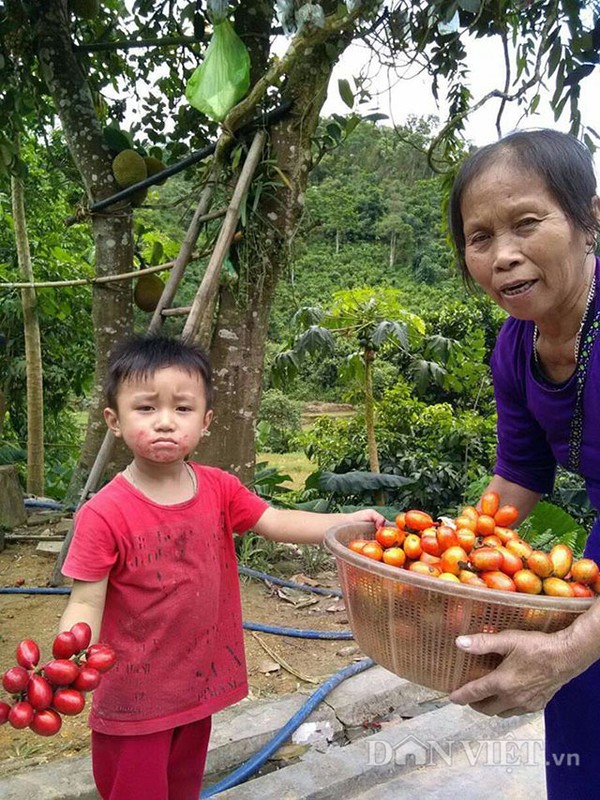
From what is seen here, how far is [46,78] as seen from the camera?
146 inches

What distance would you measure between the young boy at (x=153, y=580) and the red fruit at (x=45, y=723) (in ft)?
0.96

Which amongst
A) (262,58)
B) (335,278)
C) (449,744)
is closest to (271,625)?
(449,744)

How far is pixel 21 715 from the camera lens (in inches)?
39.1

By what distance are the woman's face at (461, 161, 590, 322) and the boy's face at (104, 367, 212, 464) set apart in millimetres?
636

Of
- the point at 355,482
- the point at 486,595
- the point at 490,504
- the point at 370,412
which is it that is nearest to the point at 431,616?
the point at 486,595

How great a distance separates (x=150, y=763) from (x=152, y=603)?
0.33 metres

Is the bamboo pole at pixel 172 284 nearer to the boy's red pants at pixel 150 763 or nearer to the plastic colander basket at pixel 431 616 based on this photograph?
the boy's red pants at pixel 150 763

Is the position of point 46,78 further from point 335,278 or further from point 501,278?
point 335,278

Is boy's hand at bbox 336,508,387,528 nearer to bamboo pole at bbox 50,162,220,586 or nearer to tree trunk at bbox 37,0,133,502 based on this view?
bamboo pole at bbox 50,162,220,586

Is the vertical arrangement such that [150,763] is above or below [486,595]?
below

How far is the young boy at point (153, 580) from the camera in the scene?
1.39 meters

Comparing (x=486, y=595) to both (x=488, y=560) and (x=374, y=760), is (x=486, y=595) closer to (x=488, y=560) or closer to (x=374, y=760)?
(x=488, y=560)

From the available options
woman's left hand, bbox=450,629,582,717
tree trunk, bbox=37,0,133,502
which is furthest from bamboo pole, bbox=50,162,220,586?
woman's left hand, bbox=450,629,582,717

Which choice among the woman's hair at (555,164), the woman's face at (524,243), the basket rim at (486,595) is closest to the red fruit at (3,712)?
the basket rim at (486,595)
